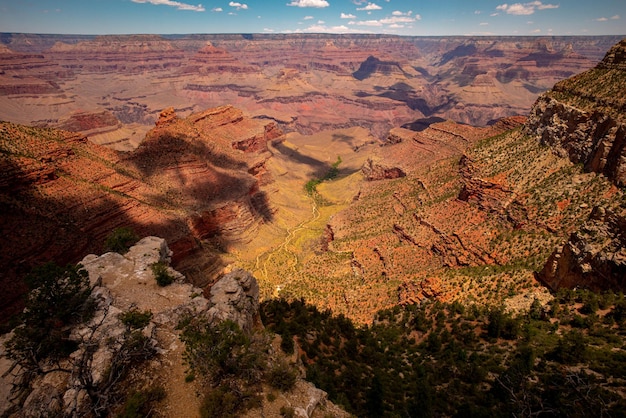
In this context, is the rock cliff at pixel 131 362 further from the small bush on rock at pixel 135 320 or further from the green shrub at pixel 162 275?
the green shrub at pixel 162 275

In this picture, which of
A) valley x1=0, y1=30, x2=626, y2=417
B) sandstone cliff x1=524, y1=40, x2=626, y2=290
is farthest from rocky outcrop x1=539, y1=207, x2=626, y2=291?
valley x1=0, y1=30, x2=626, y2=417

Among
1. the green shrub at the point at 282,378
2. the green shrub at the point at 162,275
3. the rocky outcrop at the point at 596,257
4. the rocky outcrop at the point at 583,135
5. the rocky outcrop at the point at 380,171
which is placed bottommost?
the rocky outcrop at the point at 380,171

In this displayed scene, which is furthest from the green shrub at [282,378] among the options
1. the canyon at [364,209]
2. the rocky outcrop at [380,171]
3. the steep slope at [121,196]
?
the rocky outcrop at [380,171]

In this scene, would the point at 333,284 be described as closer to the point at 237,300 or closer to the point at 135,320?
the point at 237,300

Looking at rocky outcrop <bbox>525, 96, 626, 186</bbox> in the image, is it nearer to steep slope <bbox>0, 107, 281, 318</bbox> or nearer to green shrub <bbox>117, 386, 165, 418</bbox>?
green shrub <bbox>117, 386, 165, 418</bbox>

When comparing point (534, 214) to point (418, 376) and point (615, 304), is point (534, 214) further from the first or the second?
point (418, 376)
